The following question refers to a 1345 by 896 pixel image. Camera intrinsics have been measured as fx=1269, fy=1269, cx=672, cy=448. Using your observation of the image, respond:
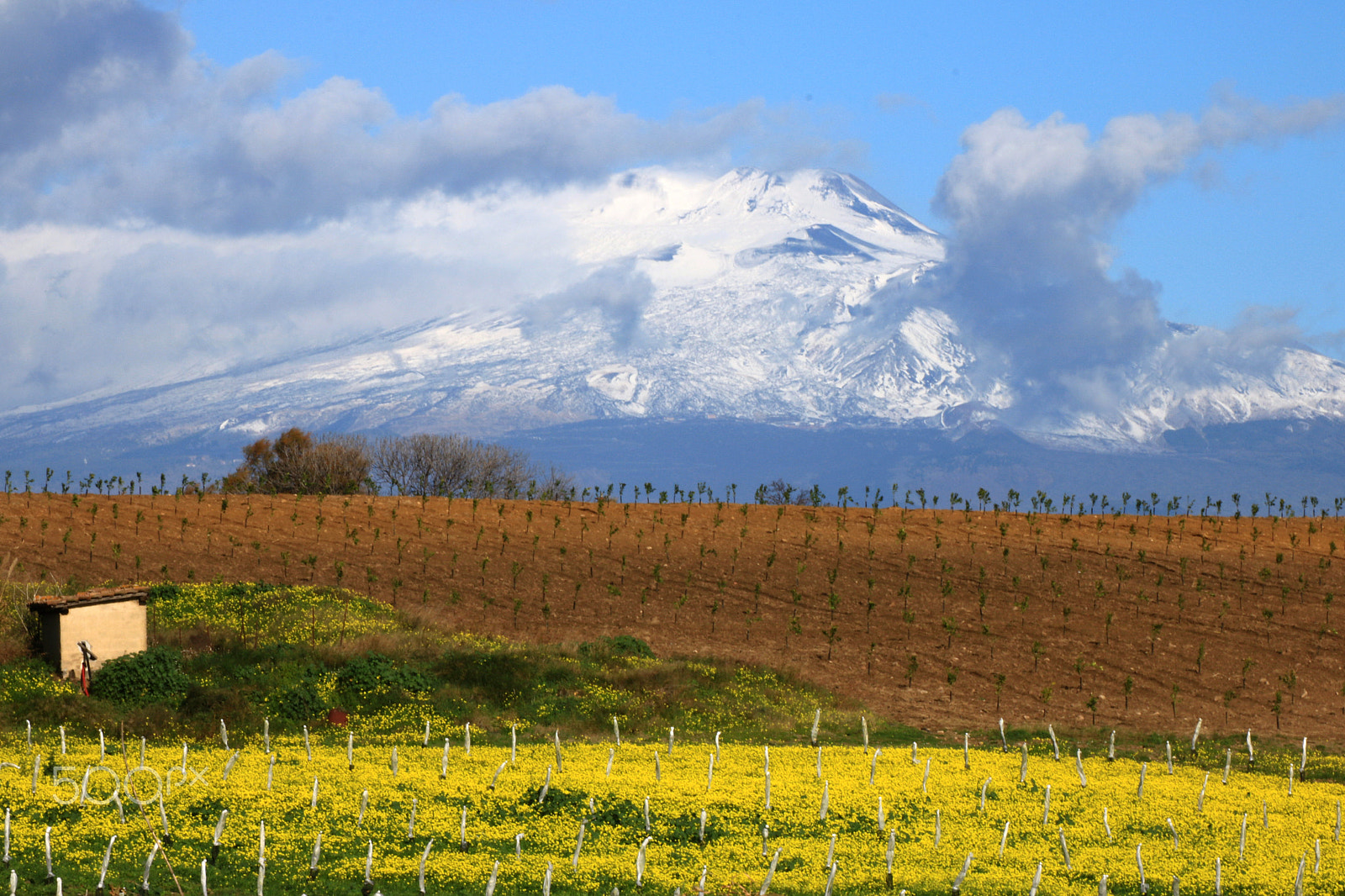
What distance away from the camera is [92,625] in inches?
1208

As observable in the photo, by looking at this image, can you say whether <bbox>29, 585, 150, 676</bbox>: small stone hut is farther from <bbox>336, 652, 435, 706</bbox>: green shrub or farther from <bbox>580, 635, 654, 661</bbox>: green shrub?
<bbox>580, 635, 654, 661</bbox>: green shrub

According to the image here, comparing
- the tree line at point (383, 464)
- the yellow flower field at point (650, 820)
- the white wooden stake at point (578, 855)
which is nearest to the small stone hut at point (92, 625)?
the yellow flower field at point (650, 820)

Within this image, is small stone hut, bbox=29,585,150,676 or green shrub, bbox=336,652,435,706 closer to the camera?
small stone hut, bbox=29,585,150,676

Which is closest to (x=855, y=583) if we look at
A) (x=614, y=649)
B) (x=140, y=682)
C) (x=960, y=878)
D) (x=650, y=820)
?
(x=614, y=649)

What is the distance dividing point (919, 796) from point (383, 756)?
34.6 ft

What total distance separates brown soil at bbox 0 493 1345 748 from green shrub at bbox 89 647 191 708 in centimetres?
1267

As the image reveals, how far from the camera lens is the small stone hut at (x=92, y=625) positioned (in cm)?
3019

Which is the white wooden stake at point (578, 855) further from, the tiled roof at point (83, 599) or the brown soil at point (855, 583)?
the tiled roof at point (83, 599)

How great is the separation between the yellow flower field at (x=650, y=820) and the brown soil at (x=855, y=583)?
322 inches

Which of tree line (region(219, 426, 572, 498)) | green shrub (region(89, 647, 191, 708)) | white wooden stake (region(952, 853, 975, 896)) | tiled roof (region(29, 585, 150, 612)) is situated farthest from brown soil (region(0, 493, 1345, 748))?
tree line (region(219, 426, 572, 498))

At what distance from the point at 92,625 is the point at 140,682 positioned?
2.70 metres

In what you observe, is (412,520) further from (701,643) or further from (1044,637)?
(1044,637)

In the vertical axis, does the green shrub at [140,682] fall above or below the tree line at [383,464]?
below

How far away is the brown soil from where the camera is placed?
38438 mm
